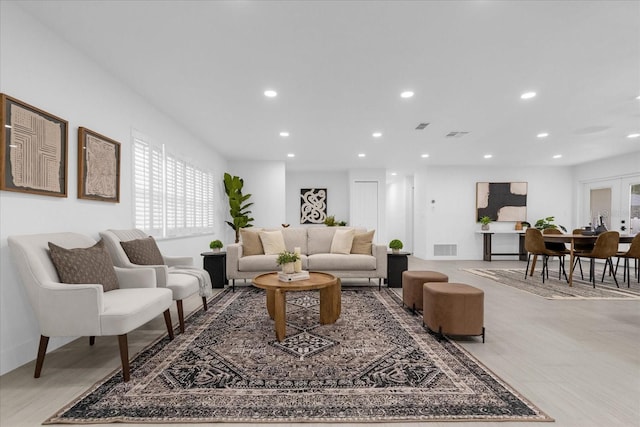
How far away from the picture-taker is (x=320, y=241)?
5660 millimetres

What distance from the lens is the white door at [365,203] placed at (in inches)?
380

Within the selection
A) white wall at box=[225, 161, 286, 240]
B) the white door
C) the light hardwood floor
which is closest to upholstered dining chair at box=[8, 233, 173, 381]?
the light hardwood floor

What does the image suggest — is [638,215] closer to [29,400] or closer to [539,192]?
[539,192]

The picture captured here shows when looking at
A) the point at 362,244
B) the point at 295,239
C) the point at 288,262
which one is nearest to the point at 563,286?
the point at 362,244

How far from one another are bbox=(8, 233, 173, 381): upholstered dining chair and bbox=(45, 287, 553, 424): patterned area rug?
1.13ft

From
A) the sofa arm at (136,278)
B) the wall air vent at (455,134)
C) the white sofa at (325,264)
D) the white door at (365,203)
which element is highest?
the wall air vent at (455,134)

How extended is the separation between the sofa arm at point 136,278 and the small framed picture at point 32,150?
2.75ft

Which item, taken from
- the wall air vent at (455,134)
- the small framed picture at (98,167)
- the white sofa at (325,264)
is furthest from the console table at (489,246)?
the small framed picture at (98,167)

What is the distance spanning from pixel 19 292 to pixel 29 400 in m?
0.90

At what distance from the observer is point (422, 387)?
207cm

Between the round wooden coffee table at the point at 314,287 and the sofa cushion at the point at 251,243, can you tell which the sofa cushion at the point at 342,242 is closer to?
the sofa cushion at the point at 251,243

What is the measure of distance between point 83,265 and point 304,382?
5.80 feet

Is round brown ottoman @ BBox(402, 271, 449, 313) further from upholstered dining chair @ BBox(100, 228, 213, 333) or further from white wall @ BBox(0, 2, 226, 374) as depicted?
white wall @ BBox(0, 2, 226, 374)

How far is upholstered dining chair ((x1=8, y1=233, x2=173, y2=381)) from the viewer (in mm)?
2111
